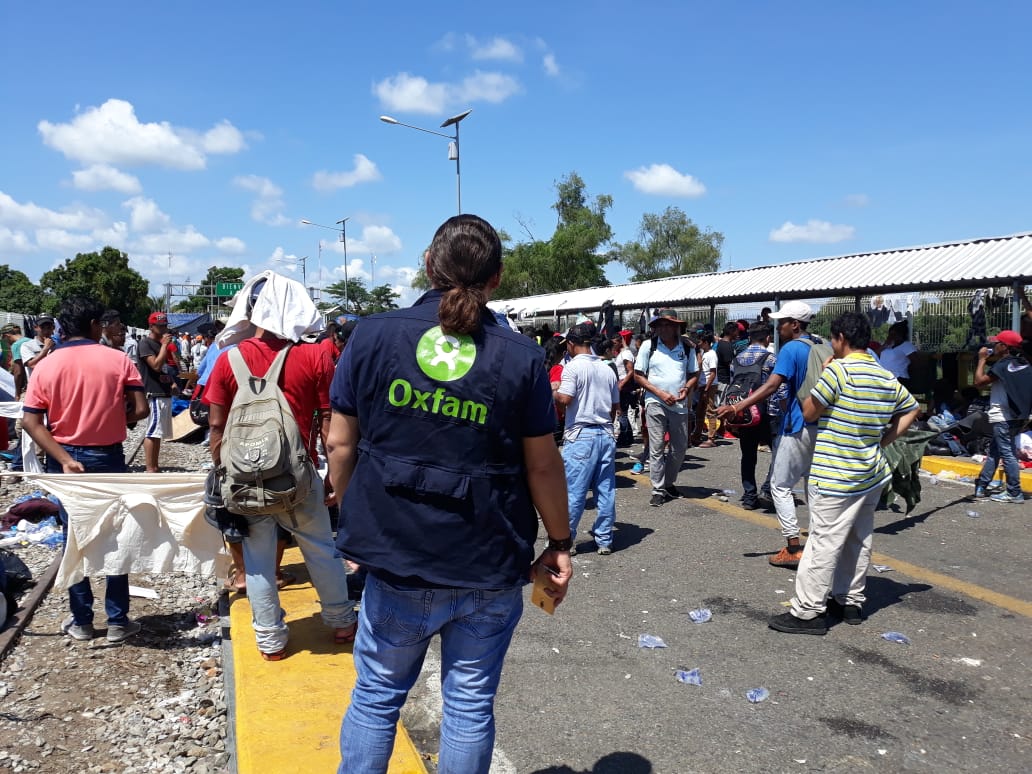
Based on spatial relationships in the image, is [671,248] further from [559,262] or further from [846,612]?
[846,612]

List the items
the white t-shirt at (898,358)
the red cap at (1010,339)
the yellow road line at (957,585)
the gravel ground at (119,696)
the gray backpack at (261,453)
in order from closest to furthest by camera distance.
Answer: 1. the gravel ground at (119,696)
2. the gray backpack at (261,453)
3. the yellow road line at (957,585)
4. the red cap at (1010,339)
5. the white t-shirt at (898,358)

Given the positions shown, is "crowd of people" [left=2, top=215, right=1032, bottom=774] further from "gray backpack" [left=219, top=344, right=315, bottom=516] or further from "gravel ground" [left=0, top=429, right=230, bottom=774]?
"gravel ground" [left=0, top=429, right=230, bottom=774]

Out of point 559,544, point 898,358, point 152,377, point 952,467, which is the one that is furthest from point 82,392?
point 898,358

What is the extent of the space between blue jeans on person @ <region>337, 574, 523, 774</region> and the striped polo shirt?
2954mm

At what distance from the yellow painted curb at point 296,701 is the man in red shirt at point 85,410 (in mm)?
830

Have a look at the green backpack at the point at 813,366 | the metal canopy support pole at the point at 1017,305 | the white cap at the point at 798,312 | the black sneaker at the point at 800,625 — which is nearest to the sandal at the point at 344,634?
the black sneaker at the point at 800,625

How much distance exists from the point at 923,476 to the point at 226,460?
8584mm

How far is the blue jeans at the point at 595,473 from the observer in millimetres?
6203

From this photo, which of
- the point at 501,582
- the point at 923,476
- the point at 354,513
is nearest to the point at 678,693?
the point at 501,582

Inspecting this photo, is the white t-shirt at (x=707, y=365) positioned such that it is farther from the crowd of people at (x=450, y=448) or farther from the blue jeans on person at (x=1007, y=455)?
the blue jeans on person at (x=1007, y=455)

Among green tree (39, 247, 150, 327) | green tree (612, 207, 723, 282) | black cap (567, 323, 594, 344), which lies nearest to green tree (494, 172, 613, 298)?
green tree (612, 207, 723, 282)

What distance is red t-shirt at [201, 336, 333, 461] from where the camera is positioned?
152 inches

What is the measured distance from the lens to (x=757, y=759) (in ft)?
10.8

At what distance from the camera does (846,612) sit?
4828 millimetres
